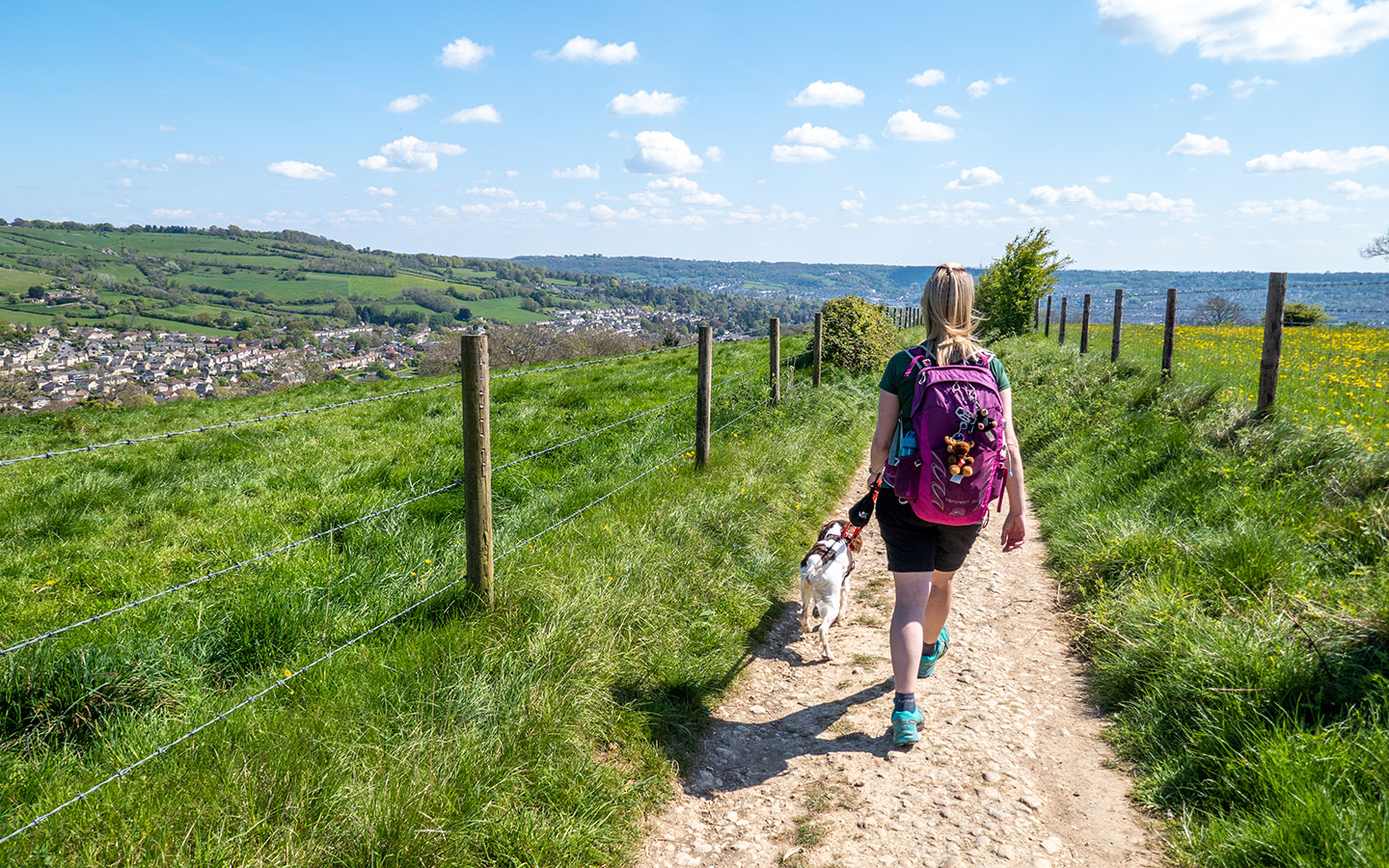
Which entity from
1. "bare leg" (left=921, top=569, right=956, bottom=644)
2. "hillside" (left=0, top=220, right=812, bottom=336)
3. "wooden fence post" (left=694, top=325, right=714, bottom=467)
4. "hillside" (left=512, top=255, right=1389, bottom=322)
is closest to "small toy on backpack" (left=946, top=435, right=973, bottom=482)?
"bare leg" (left=921, top=569, right=956, bottom=644)

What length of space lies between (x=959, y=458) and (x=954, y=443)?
0.23ft

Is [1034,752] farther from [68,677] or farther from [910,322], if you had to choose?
[910,322]

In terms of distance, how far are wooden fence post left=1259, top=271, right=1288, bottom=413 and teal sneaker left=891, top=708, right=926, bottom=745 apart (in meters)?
5.96

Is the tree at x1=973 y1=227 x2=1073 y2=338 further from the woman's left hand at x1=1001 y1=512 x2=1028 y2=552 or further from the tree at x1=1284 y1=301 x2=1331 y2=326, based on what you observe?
the woman's left hand at x1=1001 y1=512 x2=1028 y2=552

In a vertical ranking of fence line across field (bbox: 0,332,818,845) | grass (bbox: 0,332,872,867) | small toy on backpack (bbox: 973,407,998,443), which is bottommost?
grass (bbox: 0,332,872,867)

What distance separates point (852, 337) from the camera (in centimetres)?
1438

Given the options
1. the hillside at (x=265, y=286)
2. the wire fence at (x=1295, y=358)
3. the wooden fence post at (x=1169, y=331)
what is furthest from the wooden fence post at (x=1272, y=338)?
the hillside at (x=265, y=286)

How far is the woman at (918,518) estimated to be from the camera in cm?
322

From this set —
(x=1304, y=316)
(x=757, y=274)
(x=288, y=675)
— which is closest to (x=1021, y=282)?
(x=1304, y=316)

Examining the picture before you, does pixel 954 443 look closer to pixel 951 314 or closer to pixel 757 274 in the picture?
pixel 951 314

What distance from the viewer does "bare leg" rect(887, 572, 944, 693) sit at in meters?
3.38

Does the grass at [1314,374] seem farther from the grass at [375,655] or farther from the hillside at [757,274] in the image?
the hillside at [757,274]

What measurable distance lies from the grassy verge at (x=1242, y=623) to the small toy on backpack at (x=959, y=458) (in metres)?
1.54

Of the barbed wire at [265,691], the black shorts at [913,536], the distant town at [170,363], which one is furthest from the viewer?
the distant town at [170,363]
